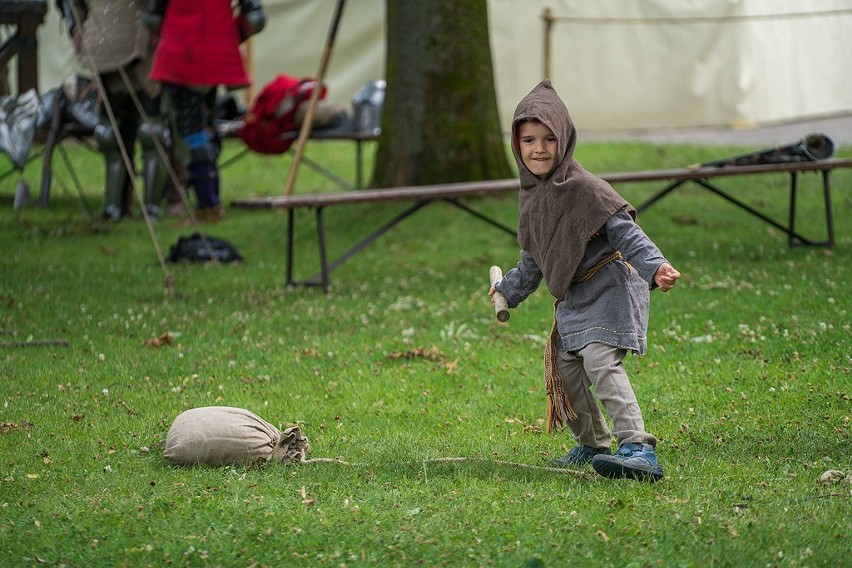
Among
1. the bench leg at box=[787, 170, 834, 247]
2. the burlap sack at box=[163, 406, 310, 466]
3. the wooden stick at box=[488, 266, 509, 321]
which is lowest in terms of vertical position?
the burlap sack at box=[163, 406, 310, 466]

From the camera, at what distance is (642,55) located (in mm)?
18891

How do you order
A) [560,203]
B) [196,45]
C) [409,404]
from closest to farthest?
[560,203]
[409,404]
[196,45]

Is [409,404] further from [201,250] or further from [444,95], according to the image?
[444,95]

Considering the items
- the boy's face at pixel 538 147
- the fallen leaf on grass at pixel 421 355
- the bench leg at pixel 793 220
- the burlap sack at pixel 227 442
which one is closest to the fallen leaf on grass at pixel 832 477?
the boy's face at pixel 538 147

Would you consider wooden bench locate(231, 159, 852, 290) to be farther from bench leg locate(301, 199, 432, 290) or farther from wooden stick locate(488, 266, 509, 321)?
wooden stick locate(488, 266, 509, 321)

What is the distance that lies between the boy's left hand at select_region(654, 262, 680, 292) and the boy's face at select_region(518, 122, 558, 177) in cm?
68

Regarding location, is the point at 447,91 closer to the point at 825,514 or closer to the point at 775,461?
the point at 775,461

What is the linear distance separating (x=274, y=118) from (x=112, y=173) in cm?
171

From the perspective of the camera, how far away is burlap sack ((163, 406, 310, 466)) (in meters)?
5.01

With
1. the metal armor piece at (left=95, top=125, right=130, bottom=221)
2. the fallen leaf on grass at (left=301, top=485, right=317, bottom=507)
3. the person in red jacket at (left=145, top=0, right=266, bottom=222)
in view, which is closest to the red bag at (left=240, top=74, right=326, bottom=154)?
the person in red jacket at (left=145, top=0, right=266, bottom=222)

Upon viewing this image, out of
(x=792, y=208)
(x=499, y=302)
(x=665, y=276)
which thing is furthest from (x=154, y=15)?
(x=665, y=276)

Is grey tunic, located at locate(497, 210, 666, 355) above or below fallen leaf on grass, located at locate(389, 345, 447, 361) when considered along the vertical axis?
above

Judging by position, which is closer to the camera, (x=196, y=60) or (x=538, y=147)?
(x=538, y=147)

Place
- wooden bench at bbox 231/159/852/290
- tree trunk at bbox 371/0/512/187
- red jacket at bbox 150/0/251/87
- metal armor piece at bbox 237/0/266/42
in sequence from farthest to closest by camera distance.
→ 1. tree trunk at bbox 371/0/512/187
2. metal armor piece at bbox 237/0/266/42
3. red jacket at bbox 150/0/251/87
4. wooden bench at bbox 231/159/852/290
